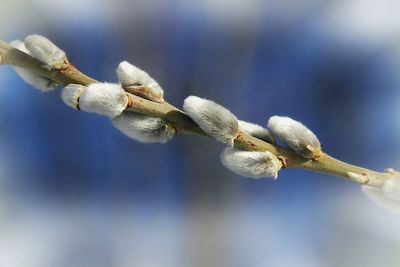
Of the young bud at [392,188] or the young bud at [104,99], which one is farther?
the young bud at [392,188]

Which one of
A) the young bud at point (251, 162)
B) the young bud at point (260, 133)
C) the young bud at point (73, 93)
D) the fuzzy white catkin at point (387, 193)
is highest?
the fuzzy white catkin at point (387, 193)

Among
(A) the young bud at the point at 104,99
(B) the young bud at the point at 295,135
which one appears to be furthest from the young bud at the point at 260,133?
(A) the young bud at the point at 104,99

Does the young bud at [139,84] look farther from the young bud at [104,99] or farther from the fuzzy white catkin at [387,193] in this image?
the fuzzy white catkin at [387,193]

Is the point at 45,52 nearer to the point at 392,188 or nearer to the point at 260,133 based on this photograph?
the point at 260,133

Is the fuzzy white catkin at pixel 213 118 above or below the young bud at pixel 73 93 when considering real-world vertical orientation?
above

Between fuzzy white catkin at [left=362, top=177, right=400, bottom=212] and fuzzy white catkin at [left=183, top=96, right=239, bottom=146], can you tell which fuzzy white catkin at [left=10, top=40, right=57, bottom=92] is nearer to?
fuzzy white catkin at [left=183, top=96, right=239, bottom=146]

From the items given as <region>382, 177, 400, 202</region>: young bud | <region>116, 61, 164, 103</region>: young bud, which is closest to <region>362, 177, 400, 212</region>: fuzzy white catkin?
<region>382, 177, 400, 202</region>: young bud
